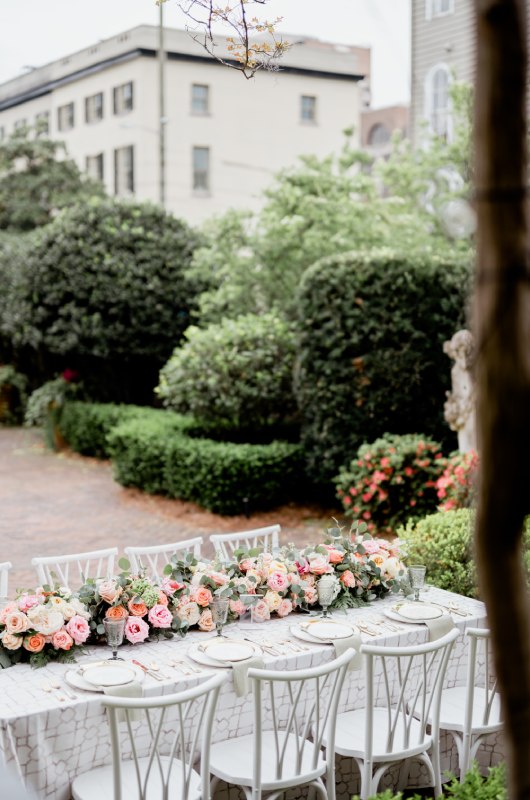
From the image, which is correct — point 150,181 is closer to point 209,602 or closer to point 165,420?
point 165,420

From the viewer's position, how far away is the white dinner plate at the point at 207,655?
4.62 m

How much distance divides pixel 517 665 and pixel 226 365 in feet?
37.8

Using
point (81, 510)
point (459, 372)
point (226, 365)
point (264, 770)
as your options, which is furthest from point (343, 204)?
point (264, 770)

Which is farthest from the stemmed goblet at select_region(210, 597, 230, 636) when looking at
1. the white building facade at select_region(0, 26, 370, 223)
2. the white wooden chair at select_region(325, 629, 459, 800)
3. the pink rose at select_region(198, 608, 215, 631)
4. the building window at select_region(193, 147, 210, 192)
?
the building window at select_region(193, 147, 210, 192)

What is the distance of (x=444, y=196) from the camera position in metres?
17.2

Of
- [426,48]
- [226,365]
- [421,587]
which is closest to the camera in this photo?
[421,587]

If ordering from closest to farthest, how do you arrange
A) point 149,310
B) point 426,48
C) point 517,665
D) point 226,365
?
point 517,665
point 226,365
point 149,310
point 426,48

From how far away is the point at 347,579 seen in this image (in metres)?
5.63

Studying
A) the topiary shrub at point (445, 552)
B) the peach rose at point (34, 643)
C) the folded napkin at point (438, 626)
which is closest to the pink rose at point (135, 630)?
the peach rose at point (34, 643)

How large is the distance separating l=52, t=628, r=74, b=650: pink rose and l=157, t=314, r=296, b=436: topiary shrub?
7973 millimetres

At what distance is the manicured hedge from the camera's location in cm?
1205

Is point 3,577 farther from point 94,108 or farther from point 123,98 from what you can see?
point 94,108

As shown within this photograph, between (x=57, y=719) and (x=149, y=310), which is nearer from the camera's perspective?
(x=57, y=719)

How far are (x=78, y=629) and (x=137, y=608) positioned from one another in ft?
1.16
